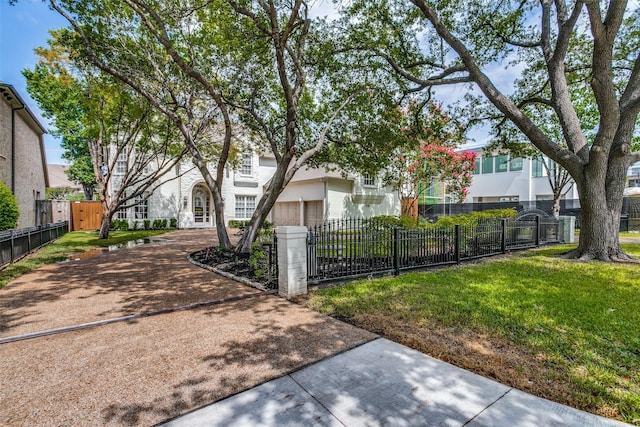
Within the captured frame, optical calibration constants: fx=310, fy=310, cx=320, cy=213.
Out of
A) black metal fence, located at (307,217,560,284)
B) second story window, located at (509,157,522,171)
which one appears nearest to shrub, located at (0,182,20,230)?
black metal fence, located at (307,217,560,284)

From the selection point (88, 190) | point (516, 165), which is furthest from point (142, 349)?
point (88, 190)

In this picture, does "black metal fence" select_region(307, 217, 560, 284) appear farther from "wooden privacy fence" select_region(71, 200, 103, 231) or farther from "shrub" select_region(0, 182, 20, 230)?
"wooden privacy fence" select_region(71, 200, 103, 231)

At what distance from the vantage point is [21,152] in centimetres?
1591

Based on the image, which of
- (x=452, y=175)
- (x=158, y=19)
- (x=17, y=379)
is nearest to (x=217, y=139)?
(x=158, y=19)

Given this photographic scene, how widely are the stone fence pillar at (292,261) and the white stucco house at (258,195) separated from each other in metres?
11.6

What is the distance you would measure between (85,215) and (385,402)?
27.1 metres

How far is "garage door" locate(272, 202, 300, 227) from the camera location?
22.4 metres

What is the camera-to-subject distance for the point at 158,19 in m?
8.27

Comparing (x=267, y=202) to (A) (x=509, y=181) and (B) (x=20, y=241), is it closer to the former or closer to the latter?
(B) (x=20, y=241)

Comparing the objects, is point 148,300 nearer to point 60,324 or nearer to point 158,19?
point 60,324

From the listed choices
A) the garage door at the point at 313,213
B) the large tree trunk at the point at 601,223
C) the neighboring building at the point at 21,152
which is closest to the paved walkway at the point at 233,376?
the large tree trunk at the point at 601,223

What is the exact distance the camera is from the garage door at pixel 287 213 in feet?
73.6

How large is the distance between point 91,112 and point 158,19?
27.2 ft

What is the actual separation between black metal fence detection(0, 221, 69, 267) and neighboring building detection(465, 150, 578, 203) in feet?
85.9
